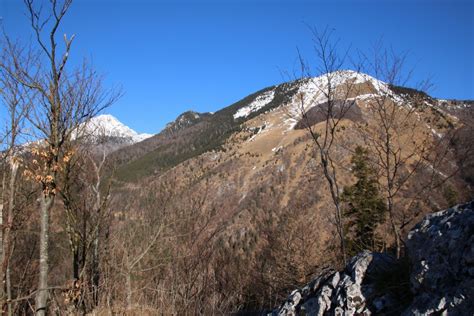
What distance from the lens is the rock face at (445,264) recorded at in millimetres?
2939

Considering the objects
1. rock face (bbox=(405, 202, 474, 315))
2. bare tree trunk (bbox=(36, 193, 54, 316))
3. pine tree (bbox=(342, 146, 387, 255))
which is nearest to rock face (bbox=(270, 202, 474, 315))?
rock face (bbox=(405, 202, 474, 315))

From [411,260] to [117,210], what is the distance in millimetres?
9336

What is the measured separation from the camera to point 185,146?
605 feet

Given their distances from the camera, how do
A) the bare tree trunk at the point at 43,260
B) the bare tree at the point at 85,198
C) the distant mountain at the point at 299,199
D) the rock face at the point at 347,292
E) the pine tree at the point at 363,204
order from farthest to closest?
the pine tree at the point at 363,204 → the distant mountain at the point at 299,199 → the bare tree at the point at 85,198 → the bare tree trunk at the point at 43,260 → the rock face at the point at 347,292

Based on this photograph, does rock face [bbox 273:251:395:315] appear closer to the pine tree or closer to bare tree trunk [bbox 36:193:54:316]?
bare tree trunk [bbox 36:193:54:316]

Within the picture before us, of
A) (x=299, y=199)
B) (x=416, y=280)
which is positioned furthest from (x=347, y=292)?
(x=299, y=199)

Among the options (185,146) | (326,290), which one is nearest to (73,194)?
(326,290)

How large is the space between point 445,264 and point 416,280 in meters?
0.33

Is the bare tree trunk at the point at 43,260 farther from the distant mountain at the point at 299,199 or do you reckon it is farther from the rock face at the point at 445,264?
the rock face at the point at 445,264

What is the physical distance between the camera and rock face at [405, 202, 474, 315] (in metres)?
2.94

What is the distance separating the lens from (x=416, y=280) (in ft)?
11.4

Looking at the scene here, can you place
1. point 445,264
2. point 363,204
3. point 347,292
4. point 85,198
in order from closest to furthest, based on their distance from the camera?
point 445,264, point 347,292, point 85,198, point 363,204

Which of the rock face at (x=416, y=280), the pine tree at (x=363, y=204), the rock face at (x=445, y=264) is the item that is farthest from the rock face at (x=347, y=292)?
the pine tree at (x=363, y=204)

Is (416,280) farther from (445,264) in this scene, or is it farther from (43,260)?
(43,260)
